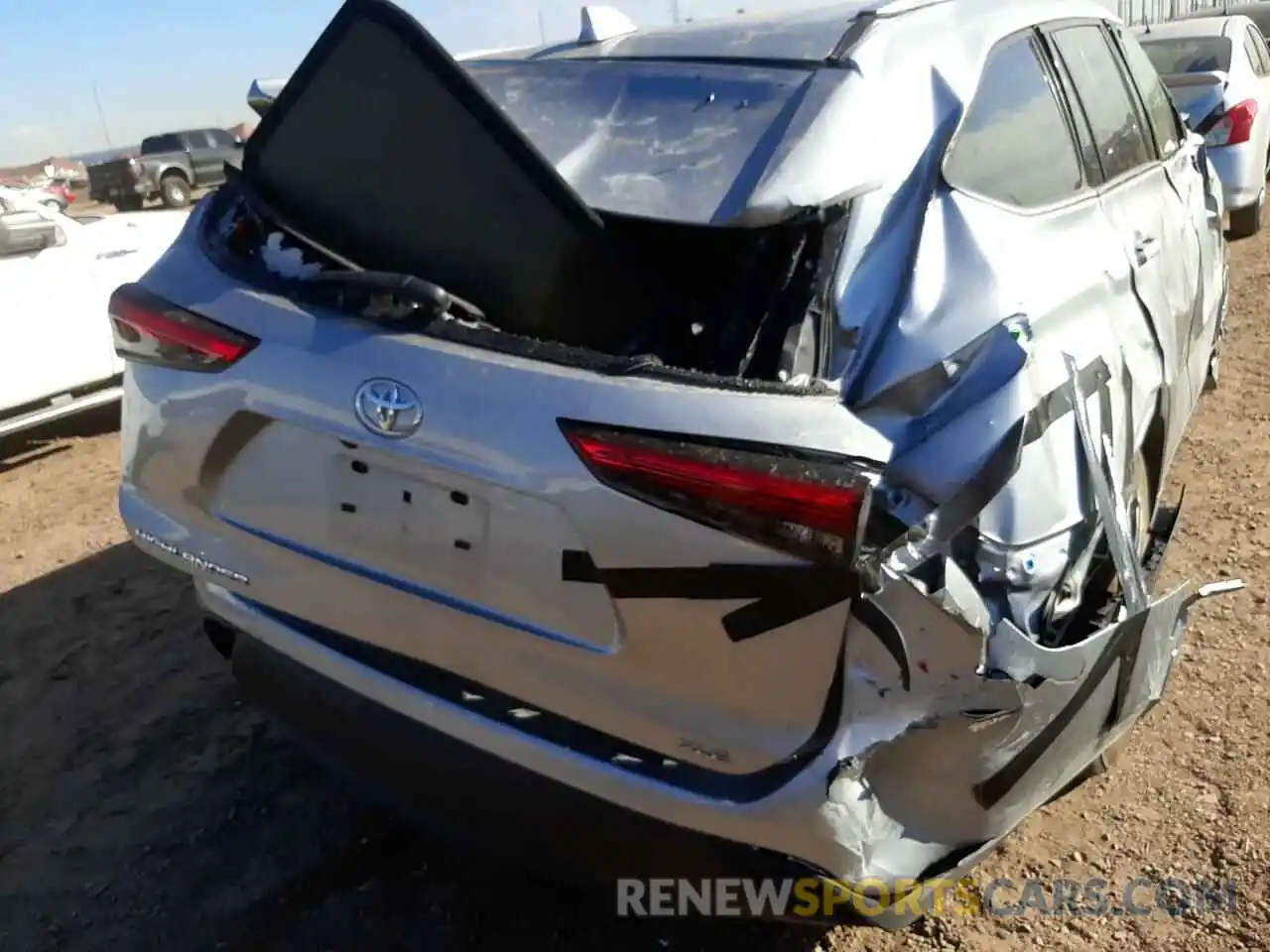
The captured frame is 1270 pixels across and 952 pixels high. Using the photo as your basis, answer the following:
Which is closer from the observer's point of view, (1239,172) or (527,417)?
(527,417)

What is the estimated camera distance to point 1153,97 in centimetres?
386

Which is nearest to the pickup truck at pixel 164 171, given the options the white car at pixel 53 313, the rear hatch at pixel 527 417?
the white car at pixel 53 313

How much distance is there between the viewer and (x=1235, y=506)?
4.19 meters

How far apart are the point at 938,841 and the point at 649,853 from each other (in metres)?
0.49

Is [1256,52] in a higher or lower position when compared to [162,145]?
higher

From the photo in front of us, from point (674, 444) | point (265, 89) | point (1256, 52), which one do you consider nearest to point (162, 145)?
point (1256, 52)

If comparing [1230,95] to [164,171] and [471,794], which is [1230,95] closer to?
[471,794]

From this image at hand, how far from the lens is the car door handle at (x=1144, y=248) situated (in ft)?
9.17

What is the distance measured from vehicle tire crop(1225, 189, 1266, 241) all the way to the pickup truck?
22033 millimetres

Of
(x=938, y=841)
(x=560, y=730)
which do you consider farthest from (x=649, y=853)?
(x=938, y=841)

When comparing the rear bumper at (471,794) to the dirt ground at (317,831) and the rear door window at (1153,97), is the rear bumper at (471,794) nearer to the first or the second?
the dirt ground at (317,831)

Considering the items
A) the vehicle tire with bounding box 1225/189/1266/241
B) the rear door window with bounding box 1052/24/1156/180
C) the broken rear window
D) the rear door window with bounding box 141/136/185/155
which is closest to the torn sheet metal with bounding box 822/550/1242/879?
the broken rear window

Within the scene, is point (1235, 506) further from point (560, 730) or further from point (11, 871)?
point (11, 871)

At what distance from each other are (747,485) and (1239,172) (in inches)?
313
